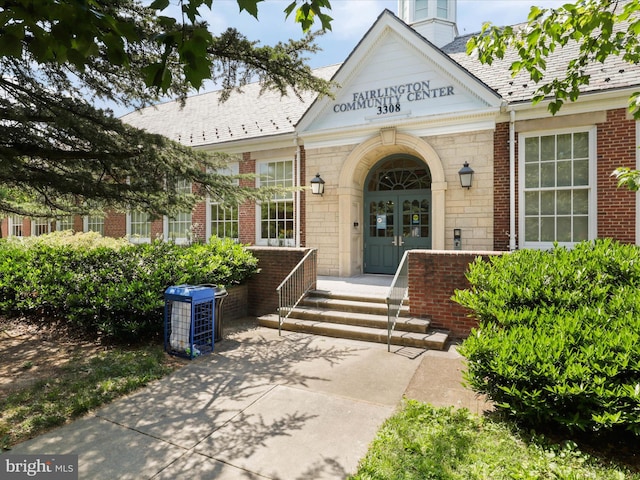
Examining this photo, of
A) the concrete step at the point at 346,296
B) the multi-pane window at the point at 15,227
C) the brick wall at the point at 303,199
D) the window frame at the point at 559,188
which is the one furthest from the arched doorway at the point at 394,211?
the multi-pane window at the point at 15,227

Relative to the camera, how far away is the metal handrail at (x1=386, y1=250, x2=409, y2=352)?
587cm

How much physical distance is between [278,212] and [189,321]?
20.8 feet

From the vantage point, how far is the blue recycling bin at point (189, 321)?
5430mm

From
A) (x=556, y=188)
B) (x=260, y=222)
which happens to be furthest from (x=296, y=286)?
(x=556, y=188)

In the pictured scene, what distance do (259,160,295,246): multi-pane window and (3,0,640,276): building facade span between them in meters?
0.04

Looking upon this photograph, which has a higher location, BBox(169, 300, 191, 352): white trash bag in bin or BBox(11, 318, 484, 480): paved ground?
BBox(169, 300, 191, 352): white trash bag in bin

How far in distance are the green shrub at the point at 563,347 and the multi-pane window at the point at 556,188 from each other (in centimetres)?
365

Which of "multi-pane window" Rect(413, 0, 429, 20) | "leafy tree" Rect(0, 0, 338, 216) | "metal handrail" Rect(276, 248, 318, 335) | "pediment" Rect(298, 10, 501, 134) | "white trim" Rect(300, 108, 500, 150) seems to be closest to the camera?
"leafy tree" Rect(0, 0, 338, 216)

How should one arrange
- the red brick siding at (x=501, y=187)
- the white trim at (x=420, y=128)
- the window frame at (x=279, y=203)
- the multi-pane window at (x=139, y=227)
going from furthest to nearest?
the multi-pane window at (x=139, y=227) → the window frame at (x=279, y=203) → the white trim at (x=420, y=128) → the red brick siding at (x=501, y=187)

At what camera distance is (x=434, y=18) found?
1397 cm

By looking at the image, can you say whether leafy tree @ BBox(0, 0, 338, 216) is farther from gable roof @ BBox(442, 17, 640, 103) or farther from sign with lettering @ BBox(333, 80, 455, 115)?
gable roof @ BBox(442, 17, 640, 103)

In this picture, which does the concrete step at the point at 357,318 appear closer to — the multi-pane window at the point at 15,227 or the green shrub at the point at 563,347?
→ the green shrub at the point at 563,347

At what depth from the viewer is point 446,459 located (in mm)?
2875

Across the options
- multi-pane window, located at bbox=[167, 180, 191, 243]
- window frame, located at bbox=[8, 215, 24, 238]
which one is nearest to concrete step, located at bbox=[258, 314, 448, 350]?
multi-pane window, located at bbox=[167, 180, 191, 243]
